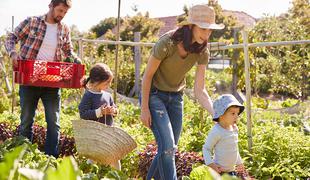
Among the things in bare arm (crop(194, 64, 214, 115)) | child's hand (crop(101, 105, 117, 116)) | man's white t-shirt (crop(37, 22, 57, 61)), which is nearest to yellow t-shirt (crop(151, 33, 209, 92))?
bare arm (crop(194, 64, 214, 115))

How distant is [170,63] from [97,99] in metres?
1.12

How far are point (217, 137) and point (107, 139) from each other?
830 millimetres

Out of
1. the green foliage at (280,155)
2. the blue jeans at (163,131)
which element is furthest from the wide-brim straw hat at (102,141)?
the green foliage at (280,155)

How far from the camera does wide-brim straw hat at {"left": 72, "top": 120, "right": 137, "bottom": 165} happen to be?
3.83 metres

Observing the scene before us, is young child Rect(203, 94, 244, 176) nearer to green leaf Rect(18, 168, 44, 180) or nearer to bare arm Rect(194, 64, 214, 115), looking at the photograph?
bare arm Rect(194, 64, 214, 115)

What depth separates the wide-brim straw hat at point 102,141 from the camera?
3.83 meters

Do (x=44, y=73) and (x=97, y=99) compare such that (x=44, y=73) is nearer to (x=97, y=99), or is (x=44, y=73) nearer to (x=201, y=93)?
(x=97, y=99)

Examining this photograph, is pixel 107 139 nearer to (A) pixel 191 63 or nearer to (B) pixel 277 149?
(A) pixel 191 63

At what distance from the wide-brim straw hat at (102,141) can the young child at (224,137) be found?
0.61 metres

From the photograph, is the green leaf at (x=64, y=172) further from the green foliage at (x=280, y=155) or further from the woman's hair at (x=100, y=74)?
the green foliage at (x=280, y=155)

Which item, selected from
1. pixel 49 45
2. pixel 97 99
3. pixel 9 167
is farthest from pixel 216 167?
pixel 9 167

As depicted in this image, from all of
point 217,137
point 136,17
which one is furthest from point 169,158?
point 136,17

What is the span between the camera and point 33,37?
4.62 metres

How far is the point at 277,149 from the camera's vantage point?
4.89 metres
